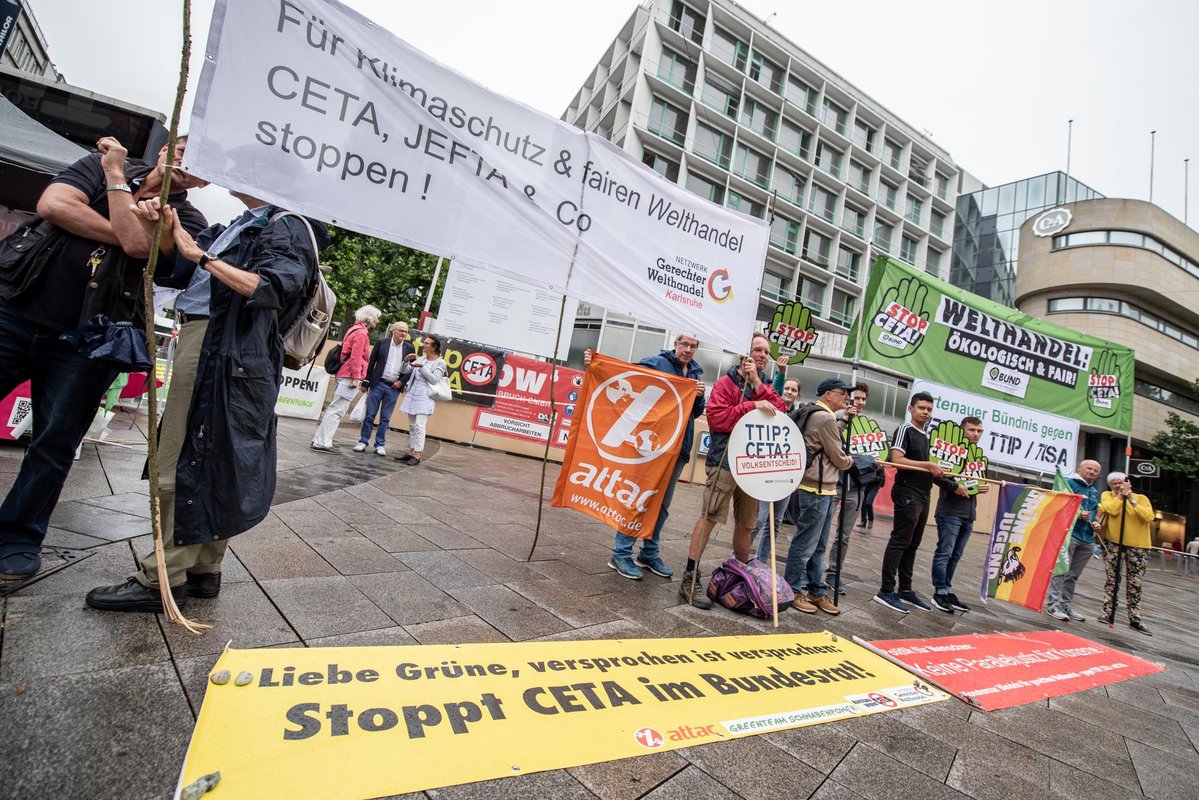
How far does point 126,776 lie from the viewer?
1350 millimetres

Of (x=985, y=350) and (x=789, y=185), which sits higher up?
(x=789, y=185)

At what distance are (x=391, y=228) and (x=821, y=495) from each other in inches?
141

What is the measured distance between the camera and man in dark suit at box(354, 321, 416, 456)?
24.6ft

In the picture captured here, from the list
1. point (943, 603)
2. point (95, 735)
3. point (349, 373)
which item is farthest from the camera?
point (349, 373)

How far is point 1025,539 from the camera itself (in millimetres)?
5812

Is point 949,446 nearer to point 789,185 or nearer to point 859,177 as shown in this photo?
point 789,185

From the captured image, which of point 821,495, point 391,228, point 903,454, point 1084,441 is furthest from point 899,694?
point 1084,441

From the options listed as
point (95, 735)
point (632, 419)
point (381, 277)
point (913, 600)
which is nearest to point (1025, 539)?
point (913, 600)

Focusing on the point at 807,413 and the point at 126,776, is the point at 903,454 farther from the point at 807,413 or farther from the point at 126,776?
the point at 126,776

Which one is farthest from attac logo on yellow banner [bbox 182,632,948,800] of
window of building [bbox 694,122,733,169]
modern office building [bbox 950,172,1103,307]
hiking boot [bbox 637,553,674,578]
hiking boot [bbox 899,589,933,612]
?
modern office building [bbox 950,172,1103,307]

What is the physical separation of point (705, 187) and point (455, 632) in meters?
34.2

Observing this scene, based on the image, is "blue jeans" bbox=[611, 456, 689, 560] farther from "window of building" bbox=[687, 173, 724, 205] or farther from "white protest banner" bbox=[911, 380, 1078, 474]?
"window of building" bbox=[687, 173, 724, 205]

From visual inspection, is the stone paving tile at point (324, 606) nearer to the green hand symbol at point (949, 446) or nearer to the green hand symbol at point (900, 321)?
the green hand symbol at point (900, 321)

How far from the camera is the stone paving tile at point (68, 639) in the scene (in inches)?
67.8
